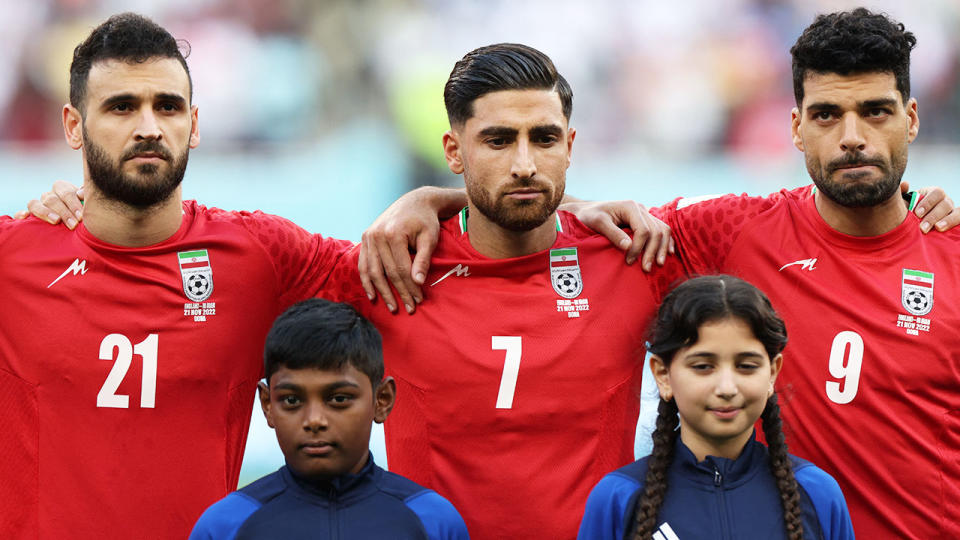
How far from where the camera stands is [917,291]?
3727mm

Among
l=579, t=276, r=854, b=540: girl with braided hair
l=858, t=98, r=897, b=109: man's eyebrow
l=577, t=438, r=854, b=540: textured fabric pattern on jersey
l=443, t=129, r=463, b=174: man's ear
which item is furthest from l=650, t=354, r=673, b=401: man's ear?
l=858, t=98, r=897, b=109: man's eyebrow

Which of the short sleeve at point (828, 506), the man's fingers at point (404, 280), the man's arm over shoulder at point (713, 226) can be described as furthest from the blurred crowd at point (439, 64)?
the short sleeve at point (828, 506)

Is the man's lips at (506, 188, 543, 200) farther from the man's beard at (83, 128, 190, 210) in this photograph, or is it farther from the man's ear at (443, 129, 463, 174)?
the man's beard at (83, 128, 190, 210)

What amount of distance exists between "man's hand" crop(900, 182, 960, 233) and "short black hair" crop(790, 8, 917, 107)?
35 cm

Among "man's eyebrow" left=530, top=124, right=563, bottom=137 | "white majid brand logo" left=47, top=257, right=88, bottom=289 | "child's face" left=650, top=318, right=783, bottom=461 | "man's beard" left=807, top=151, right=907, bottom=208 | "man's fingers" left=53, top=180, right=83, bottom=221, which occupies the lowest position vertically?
"child's face" left=650, top=318, right=783, bottom=461

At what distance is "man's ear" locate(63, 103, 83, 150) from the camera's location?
3.85 meters

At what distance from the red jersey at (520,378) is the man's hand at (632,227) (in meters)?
0.06

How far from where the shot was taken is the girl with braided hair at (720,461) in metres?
3.21

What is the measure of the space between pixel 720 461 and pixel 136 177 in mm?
2008

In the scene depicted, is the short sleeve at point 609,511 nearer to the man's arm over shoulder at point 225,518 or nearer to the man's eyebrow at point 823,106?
the man's arm over shoulder at point 225,518

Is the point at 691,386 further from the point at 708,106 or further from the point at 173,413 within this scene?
the point at 708,106

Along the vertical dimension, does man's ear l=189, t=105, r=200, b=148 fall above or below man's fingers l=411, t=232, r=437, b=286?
above

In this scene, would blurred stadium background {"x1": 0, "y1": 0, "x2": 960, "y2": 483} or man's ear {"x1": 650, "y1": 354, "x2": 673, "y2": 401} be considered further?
blurred stadium background {"x1": 0, "y1": 0, "x2": 960, "y2": 483}

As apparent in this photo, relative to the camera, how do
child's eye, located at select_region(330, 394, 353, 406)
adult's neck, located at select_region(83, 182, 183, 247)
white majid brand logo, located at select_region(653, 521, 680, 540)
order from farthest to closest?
adult's neck, located at select_region(83, 182, 183, 247) < child's eye, located at select_region(330, 394, 353, 406) < white majid brand logo, located at select_region(653, 521, 680, 540)
